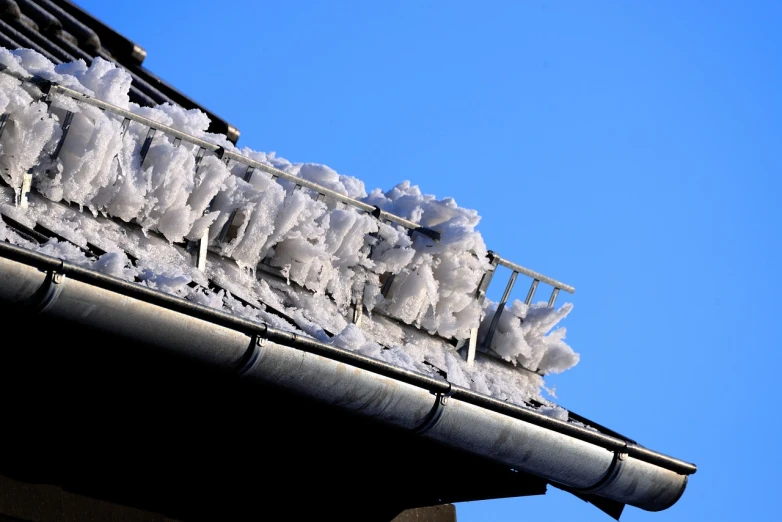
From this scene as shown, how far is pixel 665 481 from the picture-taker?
5.02 m

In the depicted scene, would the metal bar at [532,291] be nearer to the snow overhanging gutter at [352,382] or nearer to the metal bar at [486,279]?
the metal bar at [486,279]

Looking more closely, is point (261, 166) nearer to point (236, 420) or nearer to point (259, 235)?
point (259, 235)

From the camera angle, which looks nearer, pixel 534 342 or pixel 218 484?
pixel 218 484

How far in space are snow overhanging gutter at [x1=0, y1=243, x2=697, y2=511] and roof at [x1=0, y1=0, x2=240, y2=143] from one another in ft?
10.7

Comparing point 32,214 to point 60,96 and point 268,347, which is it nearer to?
point 60,96

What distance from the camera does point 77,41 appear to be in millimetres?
8297

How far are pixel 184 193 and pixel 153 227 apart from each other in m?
0.18

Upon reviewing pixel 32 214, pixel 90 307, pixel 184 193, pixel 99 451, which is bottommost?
pixel 99 451

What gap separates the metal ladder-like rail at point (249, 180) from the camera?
4.52 meters

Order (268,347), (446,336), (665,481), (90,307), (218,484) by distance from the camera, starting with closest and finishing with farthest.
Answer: (90,307) → (268,347) → (218,484) → (665,481) → (446,336)

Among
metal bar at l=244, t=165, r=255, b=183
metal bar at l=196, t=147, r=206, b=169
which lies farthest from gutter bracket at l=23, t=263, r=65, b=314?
metal bar at l=244, t=165, r=255, b=183

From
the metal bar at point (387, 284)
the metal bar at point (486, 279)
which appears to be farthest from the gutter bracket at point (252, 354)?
the metal bar at point (486, 279)

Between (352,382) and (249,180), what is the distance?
139 cm

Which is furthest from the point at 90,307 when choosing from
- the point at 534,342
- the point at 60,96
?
the point at 534,342
